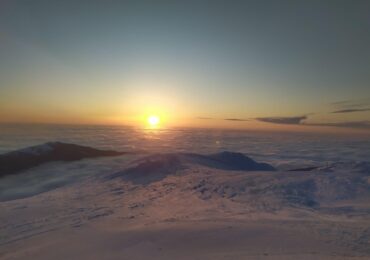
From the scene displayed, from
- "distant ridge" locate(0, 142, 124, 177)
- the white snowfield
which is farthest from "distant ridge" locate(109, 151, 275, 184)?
"distant ridge" locate(0, 142, 124, 177)

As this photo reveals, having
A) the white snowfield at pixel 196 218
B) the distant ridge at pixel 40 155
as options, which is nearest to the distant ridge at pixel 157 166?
the white snowfield at pixel 196 218

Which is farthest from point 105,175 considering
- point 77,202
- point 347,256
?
point 347,256

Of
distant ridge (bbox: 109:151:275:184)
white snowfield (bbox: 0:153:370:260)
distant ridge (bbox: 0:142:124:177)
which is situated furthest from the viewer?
distant ridge (bbox: 0:142:124:177)

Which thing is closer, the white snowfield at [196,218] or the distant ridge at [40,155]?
the white snowfield at [196,218]

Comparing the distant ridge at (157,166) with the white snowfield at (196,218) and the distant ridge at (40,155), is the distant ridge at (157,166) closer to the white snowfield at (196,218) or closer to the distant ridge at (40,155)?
the white snowfield at (196,218)

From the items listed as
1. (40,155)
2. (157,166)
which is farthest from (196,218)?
(40,155)

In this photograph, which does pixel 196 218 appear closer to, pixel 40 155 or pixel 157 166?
pixel 157 166

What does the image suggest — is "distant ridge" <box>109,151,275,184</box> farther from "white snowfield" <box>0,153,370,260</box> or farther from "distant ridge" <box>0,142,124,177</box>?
"distant ridge" <box>0,142,124,177</box>
